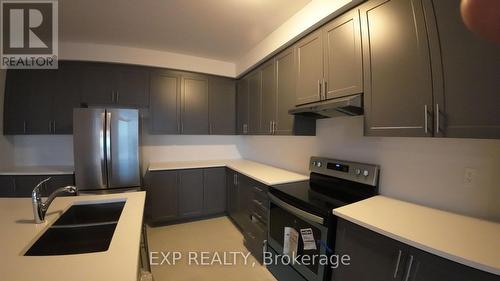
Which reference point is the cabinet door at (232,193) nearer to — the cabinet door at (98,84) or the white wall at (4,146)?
the cabinet door at (98,84)

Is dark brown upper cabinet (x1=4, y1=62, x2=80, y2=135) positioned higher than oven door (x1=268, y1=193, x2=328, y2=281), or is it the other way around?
dark brown upper cabinet (x1=4, y1=62, x2=80, y2=135)

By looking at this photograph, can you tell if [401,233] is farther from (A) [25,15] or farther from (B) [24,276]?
(A) [25,15]

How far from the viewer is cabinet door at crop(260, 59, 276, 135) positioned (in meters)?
2.39

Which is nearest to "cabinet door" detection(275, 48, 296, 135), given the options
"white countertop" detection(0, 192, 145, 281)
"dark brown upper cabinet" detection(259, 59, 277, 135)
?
"dark brown upper cabinet" detection(259, 59, 277, 135)

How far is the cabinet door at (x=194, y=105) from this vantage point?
10.3ft

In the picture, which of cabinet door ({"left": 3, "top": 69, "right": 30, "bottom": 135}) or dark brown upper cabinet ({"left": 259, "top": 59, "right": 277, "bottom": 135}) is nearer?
dark brown upper cabinet ({"left": 259, "top": 59, "right": 277, "bottom": 135})

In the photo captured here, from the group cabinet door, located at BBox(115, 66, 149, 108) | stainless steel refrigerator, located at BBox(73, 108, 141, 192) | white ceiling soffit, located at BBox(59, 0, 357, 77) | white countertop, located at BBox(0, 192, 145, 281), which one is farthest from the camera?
cabinet door, located at BBox(115, 66, 149, 108)

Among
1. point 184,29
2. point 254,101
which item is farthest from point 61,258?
point 254,101

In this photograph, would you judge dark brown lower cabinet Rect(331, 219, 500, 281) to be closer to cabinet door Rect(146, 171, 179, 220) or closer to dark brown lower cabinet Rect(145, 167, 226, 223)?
dark brown lower cabinet Rect(145, 167, 226, 223)

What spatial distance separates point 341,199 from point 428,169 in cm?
59

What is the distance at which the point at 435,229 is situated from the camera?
3.31ft

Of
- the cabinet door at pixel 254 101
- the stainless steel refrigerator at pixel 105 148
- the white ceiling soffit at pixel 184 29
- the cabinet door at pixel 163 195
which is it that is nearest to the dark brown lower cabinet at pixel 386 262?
the white ceiling soffit at pixel 184 29

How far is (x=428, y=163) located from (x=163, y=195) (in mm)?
2916

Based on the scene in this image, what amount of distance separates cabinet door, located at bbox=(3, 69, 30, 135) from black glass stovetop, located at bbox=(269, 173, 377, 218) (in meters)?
3.34
